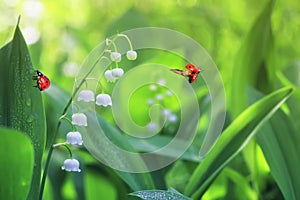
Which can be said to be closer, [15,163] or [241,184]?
[15,163]

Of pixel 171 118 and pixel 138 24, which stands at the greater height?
pixel 138 24

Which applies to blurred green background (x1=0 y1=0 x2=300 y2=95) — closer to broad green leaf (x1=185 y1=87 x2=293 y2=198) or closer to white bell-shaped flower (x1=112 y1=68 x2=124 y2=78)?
broad green leaf (x1=185 y1=87 x2=293 y2=198)

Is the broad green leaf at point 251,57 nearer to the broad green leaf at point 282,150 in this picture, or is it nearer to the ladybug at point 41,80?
the broad green leaf at point 282,150

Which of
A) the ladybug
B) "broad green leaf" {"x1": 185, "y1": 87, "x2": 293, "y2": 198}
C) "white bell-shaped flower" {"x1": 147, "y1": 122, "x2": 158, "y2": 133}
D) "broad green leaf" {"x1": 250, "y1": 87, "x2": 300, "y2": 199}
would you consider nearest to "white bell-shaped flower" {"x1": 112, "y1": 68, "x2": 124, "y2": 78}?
the ladybug

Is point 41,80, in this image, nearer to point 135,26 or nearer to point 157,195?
point 157,195

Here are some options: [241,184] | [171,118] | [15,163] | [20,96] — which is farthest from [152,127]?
[15,163]

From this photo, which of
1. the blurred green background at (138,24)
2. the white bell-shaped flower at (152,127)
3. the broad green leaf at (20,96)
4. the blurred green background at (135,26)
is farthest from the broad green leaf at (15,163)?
the blurred green background at (138,24)

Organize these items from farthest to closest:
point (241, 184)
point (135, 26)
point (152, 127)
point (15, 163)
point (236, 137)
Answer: point (135, 26), point (152, 127), point (241, 184), point (236, 137), point (15, 163)
